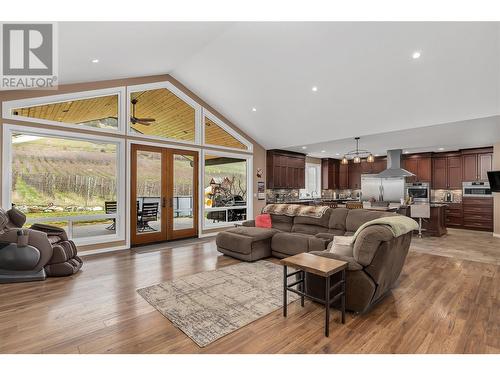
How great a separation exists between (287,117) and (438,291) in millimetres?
4654

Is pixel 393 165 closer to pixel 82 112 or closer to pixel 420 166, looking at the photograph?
pixel 420 166

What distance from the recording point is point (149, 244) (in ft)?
19.5

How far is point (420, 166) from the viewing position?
9141mm

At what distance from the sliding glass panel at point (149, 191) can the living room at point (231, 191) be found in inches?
1.2

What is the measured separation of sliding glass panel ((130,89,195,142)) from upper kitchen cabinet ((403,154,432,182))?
761 cm

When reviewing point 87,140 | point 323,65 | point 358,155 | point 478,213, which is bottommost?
point 478,213

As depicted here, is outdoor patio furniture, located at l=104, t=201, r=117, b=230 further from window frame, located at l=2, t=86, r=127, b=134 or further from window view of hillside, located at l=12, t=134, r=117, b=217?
window frame, located at l=2, t=86, r=127, b=134

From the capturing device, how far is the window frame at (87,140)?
165 inches

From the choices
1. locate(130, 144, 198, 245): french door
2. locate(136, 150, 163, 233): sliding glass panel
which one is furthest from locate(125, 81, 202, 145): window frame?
locate(136, 150, 163, 233): sliding glass panel

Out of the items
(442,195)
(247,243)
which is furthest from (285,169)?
(442,195)

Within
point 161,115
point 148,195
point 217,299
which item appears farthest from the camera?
point 161,115

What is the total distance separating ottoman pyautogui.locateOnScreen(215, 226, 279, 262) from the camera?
4.50 metres

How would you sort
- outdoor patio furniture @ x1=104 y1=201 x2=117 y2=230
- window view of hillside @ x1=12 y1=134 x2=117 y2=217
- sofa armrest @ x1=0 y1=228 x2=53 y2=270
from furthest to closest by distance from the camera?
outdoor patio furniture @ x1=104 y1=201 x2=117 y2=230 < window view of hillside @ x1=12 y1=134 x2=117 y2=217 < sofa armrest @ x1=0 y1=228 x2=53 y2=270

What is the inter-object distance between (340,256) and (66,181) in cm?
499
